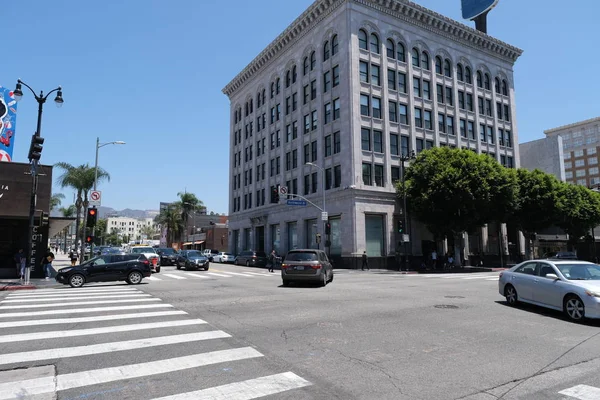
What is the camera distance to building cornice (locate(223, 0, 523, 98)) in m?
42.7

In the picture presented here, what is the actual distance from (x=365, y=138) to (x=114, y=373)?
36.9m

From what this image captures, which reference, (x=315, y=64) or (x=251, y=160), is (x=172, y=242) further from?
(x=315, y=64)

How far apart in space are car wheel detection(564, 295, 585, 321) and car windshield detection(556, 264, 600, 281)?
569mm

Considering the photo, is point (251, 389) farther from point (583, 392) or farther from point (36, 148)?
point (36, 148)

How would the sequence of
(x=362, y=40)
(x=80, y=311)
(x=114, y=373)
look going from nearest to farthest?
(x=114, y=373), (x=80, y=311), (x=362, y=40)

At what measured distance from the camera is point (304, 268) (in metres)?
17.8

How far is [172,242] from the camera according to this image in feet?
314

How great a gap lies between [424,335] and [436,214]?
30.3 meters

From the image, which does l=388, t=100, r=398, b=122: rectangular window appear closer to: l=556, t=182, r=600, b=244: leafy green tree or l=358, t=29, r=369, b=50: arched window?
l=358, t=29, r=369, b=50: arched window

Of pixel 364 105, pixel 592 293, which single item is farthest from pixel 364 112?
pixel 592 293

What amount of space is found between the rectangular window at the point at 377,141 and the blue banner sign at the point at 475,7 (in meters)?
28.8

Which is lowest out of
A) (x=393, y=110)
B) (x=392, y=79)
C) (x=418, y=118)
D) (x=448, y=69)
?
(x=418, y=118)

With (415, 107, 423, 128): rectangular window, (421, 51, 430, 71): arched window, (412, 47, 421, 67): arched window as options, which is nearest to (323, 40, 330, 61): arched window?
(412, 47, 421, 67): arched window

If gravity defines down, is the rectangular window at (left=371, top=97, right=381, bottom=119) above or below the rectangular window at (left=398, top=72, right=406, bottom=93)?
below
